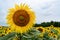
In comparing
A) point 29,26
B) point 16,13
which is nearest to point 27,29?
point 29,26

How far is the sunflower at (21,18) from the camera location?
4.55 m

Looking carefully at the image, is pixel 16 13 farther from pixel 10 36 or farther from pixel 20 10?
pixel 10 36

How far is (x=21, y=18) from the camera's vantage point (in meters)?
4.48

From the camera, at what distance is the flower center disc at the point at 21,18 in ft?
14.8

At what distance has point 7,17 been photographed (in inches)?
186

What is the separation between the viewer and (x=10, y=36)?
4.66 metres

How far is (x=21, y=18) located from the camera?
4.48m

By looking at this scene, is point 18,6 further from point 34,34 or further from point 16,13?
point 34,34

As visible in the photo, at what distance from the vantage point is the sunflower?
4.55m

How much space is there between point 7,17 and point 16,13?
18 centimetres

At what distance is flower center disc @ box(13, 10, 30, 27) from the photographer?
4.52 metres

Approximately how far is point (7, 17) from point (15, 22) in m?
0.20

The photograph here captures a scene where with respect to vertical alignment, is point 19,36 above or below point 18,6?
below

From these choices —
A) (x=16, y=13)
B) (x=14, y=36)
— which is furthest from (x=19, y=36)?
(x=16, y=13)
